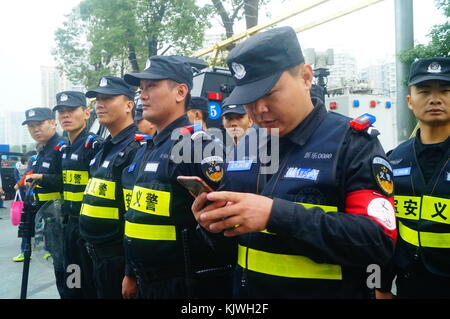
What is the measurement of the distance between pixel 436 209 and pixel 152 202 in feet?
5.39

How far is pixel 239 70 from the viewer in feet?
5.18

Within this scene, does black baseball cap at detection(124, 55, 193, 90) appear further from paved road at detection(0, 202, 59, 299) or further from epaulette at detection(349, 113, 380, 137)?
paved road at detection(0, 202, 59, 299)

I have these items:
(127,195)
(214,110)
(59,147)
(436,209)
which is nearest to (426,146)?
(436,209)

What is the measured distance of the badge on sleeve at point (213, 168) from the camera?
2.17 meters

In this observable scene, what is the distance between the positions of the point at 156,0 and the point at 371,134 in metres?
15.4

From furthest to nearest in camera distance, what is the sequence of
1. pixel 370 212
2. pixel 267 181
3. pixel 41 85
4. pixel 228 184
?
pixel 41 85, pixel 228 184, pixel 267 181, pixel 370 212

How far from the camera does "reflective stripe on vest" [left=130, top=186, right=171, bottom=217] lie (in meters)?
2.24

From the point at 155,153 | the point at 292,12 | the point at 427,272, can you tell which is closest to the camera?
the point at 427,272

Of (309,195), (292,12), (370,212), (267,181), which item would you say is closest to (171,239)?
(267,181)

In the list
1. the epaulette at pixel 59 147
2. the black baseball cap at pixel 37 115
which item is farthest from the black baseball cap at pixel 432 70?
the black baseball cap at pixel 37 115

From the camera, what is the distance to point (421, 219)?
2.21m

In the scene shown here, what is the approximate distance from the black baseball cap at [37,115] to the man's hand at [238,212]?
4.56m

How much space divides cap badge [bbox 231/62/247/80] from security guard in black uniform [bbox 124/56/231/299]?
2.35 feet

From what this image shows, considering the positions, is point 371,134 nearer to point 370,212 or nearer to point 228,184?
point 370,212
